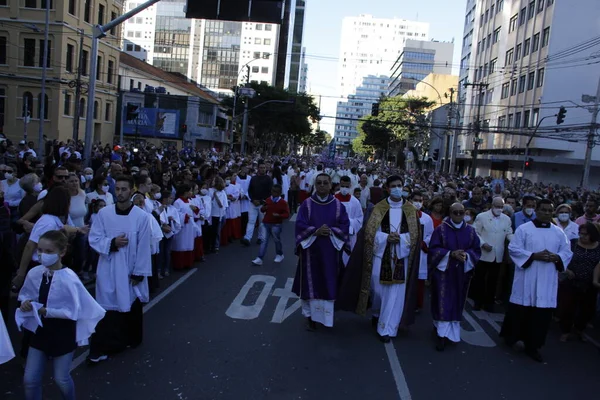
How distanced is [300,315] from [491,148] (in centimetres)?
5036

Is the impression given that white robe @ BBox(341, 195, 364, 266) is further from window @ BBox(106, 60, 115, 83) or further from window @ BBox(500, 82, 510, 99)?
window @ BBox(500, 82, 510, 99)

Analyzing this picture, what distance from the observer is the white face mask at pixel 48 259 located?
388 centimetres

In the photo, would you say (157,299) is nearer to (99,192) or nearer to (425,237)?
(99,192)

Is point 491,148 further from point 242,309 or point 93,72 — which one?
point 242,309

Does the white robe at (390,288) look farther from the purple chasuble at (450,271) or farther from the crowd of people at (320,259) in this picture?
the purple chasuble at (450,271)

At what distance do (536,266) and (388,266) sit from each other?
5.71 ft

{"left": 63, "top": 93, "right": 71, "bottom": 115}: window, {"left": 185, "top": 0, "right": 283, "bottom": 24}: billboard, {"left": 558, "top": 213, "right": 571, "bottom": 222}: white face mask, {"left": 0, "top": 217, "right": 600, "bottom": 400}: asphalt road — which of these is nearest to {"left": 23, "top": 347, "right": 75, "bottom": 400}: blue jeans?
{"left": 0, "top": 217, "right": 600, "bottom": 400}: asphalt road

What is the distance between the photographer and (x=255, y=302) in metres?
8.21

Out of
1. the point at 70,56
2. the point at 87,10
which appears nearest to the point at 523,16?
the point at 87,10

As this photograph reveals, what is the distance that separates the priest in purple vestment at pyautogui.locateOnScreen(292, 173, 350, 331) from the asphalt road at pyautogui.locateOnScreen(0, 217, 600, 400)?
14.0 inches

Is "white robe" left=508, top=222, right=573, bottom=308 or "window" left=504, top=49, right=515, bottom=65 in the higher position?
"window" left=504, top=49, right=515, bottom=65

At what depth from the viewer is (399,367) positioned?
6.04 meters

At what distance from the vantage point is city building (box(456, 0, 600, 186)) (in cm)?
4334

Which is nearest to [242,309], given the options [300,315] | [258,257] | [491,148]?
[300,315]
